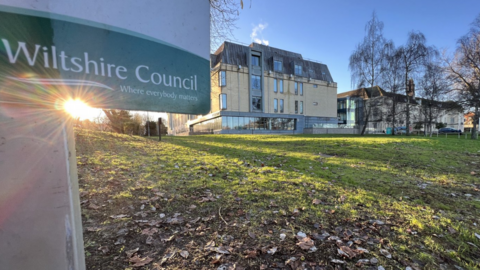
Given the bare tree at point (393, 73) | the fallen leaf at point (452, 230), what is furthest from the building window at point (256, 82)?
the fallen leaf at point (452, 230)

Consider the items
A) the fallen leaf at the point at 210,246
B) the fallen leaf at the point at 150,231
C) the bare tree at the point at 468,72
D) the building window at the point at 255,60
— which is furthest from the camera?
the building window at the point at 255,60

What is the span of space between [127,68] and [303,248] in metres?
2.50

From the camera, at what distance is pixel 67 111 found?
4.52ft

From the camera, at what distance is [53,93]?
129cm

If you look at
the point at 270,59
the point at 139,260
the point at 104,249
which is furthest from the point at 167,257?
the point at 270,59

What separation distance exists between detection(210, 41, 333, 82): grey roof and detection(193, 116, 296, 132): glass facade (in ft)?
27.1

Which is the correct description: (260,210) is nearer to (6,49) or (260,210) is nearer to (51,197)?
(51,197)

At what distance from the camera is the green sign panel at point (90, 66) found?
46.1 inches

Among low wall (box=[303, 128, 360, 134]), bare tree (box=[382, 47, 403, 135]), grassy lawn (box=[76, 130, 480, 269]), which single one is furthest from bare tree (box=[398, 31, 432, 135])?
grassy lawn (box=[76, 130, 480, 269])

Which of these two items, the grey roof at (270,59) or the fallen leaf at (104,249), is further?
the grey roof at (270,59)

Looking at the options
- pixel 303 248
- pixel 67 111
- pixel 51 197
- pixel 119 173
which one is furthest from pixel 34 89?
pixel 119 173

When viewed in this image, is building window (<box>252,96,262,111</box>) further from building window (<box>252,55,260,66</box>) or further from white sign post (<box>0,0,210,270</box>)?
white sign post (<box>0,0,210,270</box>)

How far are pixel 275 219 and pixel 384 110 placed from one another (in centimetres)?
4263

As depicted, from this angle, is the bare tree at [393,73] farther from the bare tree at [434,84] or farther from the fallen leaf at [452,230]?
the fallen leaf at [452,230]
